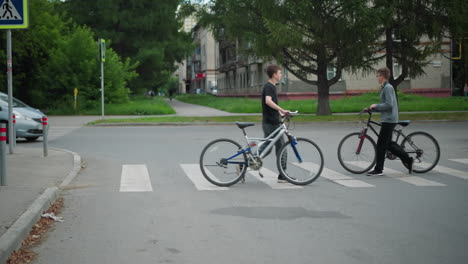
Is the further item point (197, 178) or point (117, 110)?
point (117, 110)

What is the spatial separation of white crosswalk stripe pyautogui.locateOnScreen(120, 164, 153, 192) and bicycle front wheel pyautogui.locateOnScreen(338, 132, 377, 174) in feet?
11.2

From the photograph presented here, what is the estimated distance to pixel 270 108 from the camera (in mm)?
9750

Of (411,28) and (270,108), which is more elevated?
(411,28)

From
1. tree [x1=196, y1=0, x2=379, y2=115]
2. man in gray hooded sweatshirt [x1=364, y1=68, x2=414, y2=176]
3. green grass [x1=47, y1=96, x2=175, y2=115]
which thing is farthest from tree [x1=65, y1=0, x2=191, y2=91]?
man in gray hooded sweatshirt [x1=364, y1=68, x2=414, y2=176]

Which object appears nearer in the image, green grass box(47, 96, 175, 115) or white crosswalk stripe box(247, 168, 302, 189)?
white crosswalk stripe box(247, 168, 302, 189)

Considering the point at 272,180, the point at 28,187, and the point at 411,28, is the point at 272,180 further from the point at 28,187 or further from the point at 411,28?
the point at 411,28

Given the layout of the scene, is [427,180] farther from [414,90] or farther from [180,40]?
[180,40]

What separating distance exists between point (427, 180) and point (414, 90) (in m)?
37.9

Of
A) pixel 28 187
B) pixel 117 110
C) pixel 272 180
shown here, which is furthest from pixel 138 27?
pixel 28 187

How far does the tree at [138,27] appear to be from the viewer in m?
48.4

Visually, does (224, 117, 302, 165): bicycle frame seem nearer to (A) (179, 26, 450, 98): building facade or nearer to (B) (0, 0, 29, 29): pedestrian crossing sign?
(B) (0, 0, 29, 29): pedestrian crossing sign

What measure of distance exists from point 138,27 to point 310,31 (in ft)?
84.2

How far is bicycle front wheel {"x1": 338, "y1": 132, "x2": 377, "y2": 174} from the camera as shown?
10781 mm

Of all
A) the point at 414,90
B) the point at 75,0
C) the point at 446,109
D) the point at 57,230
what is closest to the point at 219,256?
the point at 57,230
